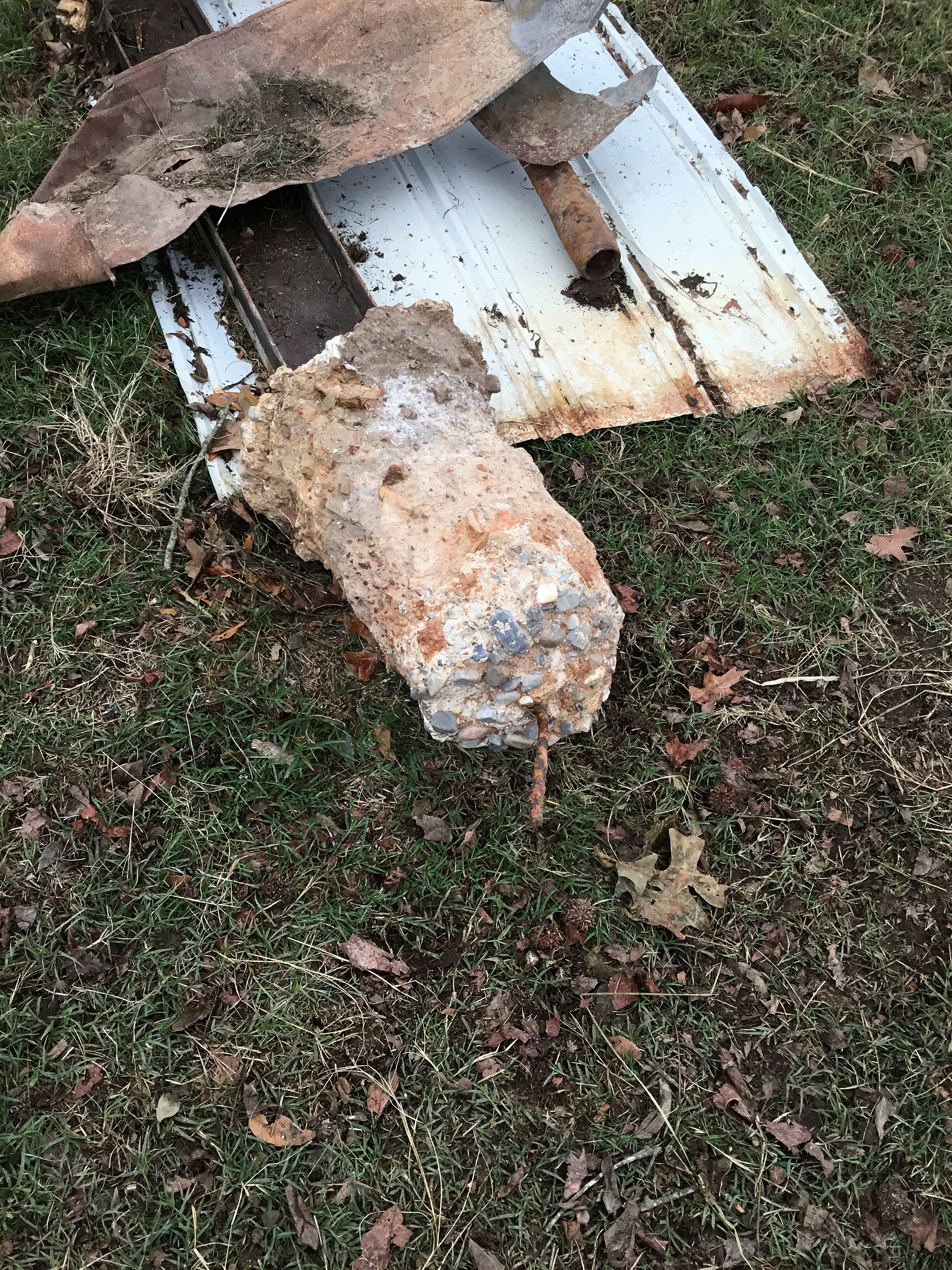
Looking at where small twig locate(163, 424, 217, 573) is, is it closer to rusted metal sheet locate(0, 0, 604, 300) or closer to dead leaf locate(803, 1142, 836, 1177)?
rusted metal sheet locate(0, 0, 604, 300)

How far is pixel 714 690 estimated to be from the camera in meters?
3.21

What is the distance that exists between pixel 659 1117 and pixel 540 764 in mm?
1158

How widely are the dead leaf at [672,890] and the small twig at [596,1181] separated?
24.8 inches

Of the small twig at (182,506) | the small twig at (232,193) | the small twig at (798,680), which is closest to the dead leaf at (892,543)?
the small twig at (798,680)

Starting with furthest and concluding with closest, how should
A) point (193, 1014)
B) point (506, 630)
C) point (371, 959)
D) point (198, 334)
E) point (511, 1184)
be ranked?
point (198, 334) < point (371, 959) < point (193, 1014) < point (511, 1184) < point (506, 630)

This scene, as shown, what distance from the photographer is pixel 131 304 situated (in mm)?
3508

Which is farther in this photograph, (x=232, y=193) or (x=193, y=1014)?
(x=232, y=193)

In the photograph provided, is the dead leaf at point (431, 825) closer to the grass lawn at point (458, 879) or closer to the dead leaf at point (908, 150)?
the grass lawn at point (458, 879)

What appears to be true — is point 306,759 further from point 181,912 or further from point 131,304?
point 131,304

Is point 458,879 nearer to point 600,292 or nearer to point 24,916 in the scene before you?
point 24,916

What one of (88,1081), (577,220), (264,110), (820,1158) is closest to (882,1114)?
(820,1158)

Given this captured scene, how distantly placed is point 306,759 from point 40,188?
248 cm

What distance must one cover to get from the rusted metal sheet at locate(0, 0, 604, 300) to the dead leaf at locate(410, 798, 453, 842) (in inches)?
94.7

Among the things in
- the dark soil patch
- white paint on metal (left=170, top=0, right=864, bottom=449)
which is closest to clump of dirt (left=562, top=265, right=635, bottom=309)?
white paint on metal (left=170, top=0, right=864, bottom=449)
